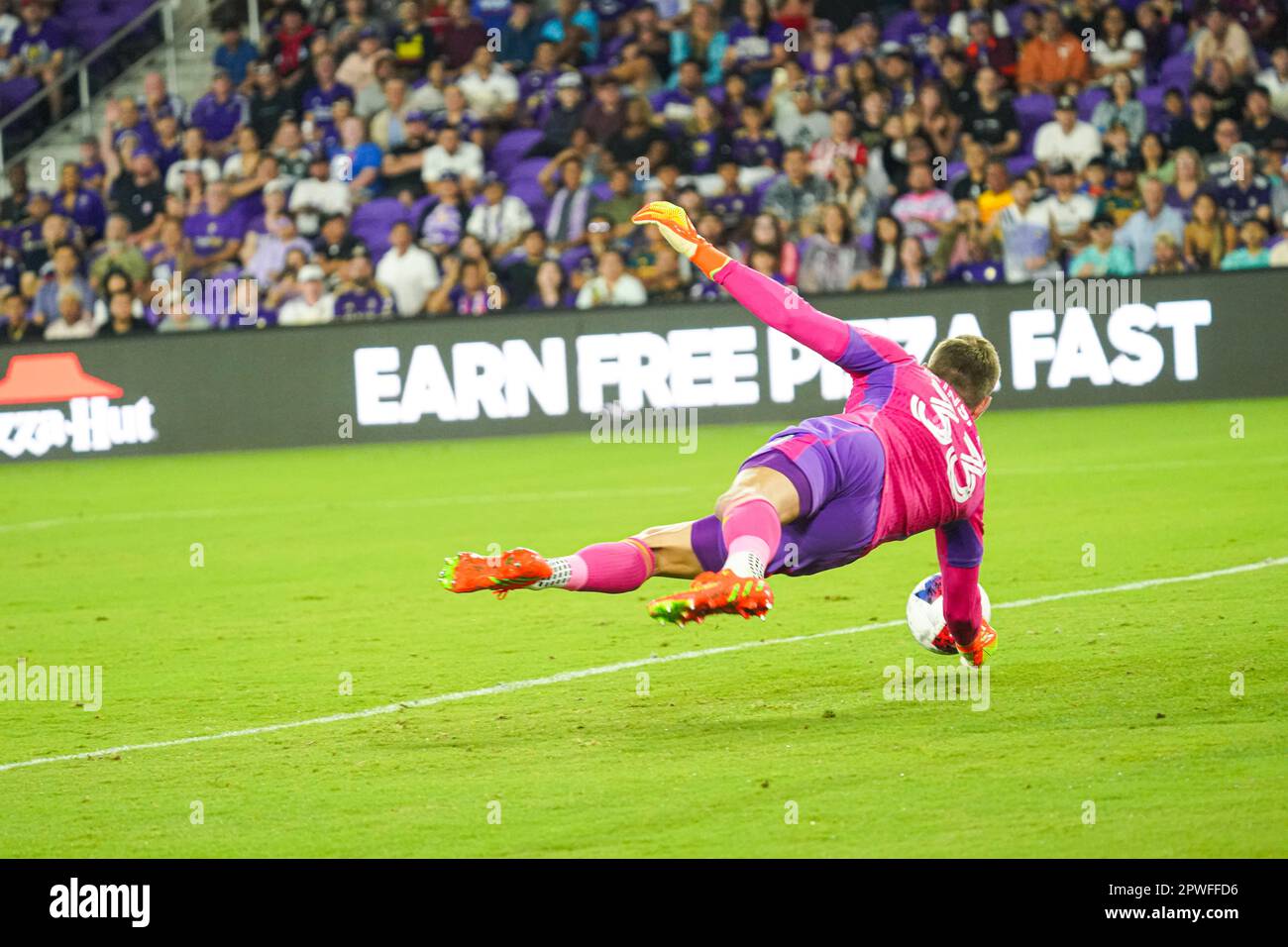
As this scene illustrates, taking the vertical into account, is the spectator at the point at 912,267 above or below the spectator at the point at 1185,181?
below

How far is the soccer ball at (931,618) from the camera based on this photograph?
7191 millimetres

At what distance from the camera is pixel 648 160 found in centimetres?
2005

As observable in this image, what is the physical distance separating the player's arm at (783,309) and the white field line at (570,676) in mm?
1837

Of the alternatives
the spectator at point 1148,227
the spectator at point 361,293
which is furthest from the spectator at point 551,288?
the spectator at point 1148,227

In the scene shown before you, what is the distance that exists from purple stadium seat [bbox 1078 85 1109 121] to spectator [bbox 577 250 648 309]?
514 cm

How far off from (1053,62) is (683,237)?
46.9ft

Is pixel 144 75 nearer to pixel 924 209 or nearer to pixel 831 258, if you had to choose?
pixel 831 258

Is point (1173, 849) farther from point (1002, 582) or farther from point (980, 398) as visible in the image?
point (1002, 582)

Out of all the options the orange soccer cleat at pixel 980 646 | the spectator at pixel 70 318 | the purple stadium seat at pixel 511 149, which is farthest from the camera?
the purple stadium seat at pixel 511 149

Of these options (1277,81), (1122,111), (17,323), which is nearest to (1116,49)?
(1122,111)

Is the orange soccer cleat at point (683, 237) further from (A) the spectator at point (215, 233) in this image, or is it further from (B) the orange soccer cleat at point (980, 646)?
(A) the spectator at point (215, 233)

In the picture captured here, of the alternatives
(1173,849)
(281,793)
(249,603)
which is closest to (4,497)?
(249,603)

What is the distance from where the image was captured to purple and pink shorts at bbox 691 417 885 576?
20.3 ft

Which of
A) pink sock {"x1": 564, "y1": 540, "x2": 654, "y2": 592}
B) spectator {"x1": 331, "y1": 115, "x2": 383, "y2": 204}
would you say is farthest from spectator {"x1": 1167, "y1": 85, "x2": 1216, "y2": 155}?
pink sock {"x1": 564, "y1": 540, "x2": 654, "y2": 592}
